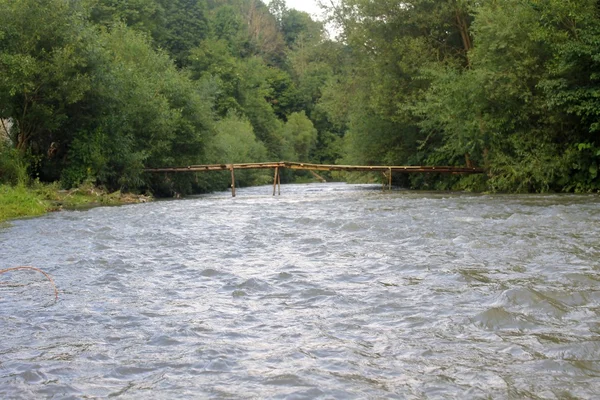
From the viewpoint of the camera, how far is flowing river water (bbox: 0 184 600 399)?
13.2 feet

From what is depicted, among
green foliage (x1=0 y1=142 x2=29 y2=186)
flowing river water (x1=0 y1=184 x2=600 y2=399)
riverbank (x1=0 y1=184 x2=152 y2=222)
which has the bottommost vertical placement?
riverbank (x1=0 y1=184 x2=152 y2=222)

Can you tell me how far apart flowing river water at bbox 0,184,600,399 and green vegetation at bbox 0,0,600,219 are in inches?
438

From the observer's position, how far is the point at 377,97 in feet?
101

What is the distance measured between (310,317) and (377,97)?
26.2 metres

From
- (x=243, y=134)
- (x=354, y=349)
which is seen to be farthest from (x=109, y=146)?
(x=243, y=134)

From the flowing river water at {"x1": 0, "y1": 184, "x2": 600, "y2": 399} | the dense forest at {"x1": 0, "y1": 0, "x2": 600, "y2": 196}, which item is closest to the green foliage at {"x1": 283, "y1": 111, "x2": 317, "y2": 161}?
the dense forest at {"x1": 0, "y1": 0, "x2": 600, "y2": 196}

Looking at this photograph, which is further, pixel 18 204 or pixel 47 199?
pixel 47 199

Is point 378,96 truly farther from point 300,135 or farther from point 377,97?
point 300,135

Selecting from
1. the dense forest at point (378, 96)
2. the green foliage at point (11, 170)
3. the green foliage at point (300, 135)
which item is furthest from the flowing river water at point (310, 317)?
the green foliage at point (300, 135)

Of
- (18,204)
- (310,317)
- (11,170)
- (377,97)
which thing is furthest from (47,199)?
(310,317)

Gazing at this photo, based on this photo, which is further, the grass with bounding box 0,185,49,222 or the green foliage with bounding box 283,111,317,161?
the green foliage with bounding box 283,111,317,161

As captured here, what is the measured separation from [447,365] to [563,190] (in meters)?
19.0

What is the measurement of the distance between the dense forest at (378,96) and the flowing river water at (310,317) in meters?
11.2

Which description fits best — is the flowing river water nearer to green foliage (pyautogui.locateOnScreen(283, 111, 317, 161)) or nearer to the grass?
the grass
